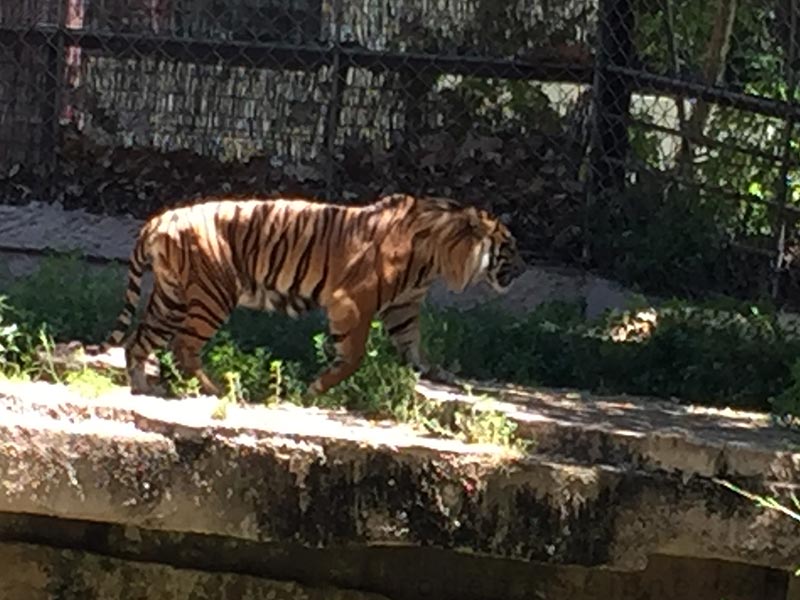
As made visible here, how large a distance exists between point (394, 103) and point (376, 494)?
435 centimetres

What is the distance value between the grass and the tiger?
0.30 ft

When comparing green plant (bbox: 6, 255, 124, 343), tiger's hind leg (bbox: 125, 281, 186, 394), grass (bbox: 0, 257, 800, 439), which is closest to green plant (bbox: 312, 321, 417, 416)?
grass (bbox: 0, 257, 800, 439)

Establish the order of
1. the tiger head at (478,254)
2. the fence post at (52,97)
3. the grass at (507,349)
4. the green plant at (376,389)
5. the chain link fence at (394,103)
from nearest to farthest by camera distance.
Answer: the green plant at (376,389), the grass at (507,349), the tiger head at (478,254), the chain link fence at (394,103), the fence post at (52,97)

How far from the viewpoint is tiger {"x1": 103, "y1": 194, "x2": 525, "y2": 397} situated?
5457 millimetres

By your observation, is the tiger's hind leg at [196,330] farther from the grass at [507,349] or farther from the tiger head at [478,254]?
the tiger head at [478,254]

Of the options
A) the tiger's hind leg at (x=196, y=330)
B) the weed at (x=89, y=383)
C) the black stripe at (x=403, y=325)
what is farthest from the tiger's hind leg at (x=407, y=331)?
the weed at (x=89, y=383)

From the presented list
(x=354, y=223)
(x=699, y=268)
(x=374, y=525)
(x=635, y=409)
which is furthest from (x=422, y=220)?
(x=699, y=268)

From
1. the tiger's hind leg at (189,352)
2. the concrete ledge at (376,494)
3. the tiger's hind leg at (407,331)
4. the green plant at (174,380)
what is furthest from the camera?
the tiger's hind leg at (407,331)

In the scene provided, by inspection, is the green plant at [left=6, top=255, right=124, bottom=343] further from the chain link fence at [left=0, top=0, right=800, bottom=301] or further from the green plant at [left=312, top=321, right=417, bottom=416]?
the chain link fence at [left=0, top=0, right=800, bottom=301]

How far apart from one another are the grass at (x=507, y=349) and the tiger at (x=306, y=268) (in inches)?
3.6

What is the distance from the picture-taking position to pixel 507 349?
258 inches

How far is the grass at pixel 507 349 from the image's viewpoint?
5.54m

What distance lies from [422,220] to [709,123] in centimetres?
292

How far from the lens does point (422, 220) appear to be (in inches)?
224
